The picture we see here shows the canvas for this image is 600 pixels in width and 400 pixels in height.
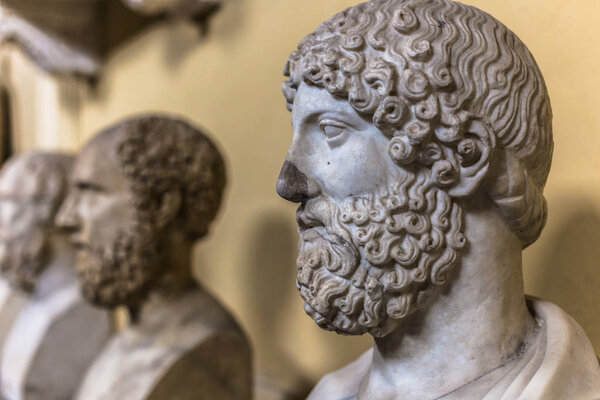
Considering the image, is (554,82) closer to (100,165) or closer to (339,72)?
(339,72)

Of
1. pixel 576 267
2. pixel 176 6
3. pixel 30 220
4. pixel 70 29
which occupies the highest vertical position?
pixel 176 6

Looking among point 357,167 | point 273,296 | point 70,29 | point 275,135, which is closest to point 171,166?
point 275,135

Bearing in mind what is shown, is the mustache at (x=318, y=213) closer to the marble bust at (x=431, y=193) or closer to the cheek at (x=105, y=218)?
the marble bust at (x=431, y=193)

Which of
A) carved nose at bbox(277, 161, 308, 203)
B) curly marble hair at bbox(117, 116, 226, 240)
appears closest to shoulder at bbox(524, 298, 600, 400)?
carved nose at bbox(277, 161, 308, 203)

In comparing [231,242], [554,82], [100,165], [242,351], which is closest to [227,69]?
[231,242]

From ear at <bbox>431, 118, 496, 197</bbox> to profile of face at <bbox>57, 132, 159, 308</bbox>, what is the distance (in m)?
1.64

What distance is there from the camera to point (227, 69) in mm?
3965

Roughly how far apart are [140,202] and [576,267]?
1.51 metres

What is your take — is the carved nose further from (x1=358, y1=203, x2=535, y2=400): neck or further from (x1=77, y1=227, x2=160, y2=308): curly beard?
(x1=77, y1=227, x2=160, y2=308): curly beard

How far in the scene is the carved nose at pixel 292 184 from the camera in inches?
64.9

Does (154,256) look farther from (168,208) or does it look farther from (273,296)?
(273,296)

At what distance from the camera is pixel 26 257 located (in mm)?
4086

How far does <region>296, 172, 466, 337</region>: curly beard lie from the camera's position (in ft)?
5.07

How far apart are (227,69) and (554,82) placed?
2064 mm
